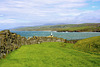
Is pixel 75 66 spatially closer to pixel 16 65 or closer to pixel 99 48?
pixel 16 65

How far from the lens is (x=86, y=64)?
10.2 m

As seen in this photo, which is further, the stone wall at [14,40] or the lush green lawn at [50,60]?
the stone wall at [14,40]

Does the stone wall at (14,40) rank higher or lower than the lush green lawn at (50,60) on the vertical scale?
higher

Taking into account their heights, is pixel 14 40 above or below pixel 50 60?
above

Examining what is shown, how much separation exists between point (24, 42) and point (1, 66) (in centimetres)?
1337

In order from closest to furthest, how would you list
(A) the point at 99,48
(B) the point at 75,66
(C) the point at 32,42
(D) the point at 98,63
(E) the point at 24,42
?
(B) the point at 75,66 < (D) the point at 98,63 < (A) the point at 99,48 < (E) the point at 24,42 < (C) the point at 32,42

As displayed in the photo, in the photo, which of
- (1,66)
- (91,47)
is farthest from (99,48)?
(1,66)

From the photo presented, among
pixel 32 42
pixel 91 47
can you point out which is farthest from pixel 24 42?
pixel 91 47

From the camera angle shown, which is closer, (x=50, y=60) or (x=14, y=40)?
(x=50, y=60)

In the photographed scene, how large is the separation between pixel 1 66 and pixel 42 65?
11.1 ft

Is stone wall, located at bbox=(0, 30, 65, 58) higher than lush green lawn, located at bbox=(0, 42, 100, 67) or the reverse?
higher

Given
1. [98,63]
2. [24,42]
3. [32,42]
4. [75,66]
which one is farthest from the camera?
[32,42]

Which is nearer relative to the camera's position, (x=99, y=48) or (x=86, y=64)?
(x=86, y=64)

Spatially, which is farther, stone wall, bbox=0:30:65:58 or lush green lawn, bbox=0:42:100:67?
stone wall, bbox=0:30:65:58
